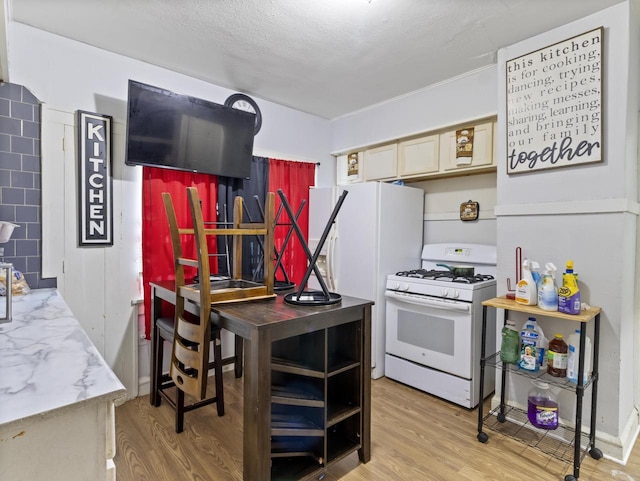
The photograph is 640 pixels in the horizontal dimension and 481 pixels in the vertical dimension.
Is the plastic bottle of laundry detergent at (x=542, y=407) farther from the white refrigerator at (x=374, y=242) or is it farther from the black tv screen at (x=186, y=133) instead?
the black tv screen at (x=186, y=133)

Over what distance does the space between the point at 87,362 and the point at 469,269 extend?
2.64 m

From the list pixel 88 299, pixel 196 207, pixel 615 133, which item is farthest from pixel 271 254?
pixel 615 133

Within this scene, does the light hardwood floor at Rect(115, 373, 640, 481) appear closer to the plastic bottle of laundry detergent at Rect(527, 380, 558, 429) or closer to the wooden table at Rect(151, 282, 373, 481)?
the plastic bottle of laundry detergent at Rect(527, 380, 558, 429)

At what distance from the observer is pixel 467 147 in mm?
2799

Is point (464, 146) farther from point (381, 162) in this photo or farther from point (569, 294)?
point (569, 294)

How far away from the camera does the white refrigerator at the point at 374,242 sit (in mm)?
2928

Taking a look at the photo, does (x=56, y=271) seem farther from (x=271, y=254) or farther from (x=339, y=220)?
(x=339, y=220)

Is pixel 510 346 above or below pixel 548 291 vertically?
below

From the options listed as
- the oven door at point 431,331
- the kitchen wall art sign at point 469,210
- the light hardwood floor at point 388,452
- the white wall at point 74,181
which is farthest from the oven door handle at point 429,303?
the white wall at point 74,181

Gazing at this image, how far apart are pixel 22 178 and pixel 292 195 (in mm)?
A: 2071

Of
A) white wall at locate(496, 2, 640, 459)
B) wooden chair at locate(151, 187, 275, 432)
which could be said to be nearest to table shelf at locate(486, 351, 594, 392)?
white wall at locate(496, 2, 640, 459)

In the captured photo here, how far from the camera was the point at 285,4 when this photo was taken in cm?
193

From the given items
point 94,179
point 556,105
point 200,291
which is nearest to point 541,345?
point 556,105

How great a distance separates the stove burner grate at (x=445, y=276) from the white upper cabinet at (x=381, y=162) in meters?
0.95
